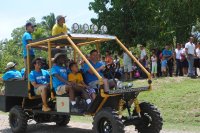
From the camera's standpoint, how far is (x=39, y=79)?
35.6 feet

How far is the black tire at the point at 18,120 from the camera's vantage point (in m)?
11.1

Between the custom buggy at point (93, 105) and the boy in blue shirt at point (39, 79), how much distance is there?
190 mm

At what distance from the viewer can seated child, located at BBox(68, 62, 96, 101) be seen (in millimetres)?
9539

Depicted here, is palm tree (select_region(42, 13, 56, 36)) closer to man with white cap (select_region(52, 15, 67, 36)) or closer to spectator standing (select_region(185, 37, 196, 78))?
spectator standing (select_region(185, 37, 196, 78))

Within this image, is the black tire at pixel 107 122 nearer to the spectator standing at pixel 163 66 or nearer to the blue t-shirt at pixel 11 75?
the blue t-shirt at pixel 11 75

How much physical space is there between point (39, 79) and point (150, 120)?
303cm

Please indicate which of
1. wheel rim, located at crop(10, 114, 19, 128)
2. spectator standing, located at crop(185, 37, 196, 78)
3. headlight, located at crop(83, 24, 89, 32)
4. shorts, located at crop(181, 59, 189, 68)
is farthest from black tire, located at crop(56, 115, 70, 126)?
shorts, located at crop(181, 59, 189, 68)

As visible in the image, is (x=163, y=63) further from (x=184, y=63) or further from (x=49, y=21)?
(x=49, y=21)

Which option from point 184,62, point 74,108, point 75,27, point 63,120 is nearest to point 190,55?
point 184,62

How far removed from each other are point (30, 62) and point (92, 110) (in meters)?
2.64

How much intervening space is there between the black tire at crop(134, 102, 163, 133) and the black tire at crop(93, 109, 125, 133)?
102 centimetres

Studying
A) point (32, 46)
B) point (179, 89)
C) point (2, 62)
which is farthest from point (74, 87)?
point (2, 62)

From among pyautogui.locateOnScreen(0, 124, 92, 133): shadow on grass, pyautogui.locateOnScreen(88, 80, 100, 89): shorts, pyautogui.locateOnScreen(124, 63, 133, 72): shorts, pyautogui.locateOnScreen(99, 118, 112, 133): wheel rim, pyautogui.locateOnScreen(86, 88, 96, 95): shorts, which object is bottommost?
pyautogui.locateOnScreen(0, 124, 92, 133): shadow on grass

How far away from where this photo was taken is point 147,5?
3347 cm
